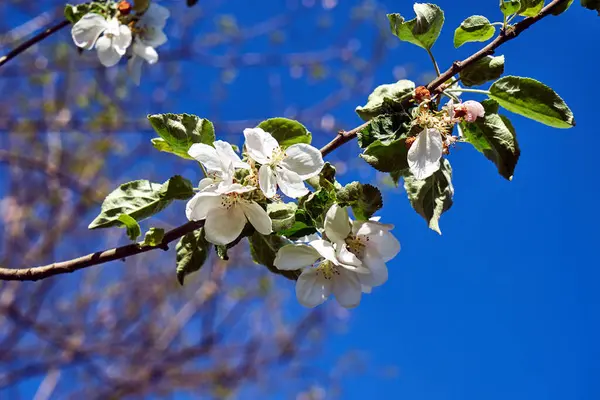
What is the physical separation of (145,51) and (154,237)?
1008 millimetres

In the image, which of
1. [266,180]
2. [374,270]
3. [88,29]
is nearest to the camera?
[266,180]

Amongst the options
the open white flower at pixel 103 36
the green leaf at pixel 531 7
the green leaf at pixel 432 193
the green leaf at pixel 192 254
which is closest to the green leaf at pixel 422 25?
the green leaf at pixel 531 7

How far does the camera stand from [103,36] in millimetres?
1793

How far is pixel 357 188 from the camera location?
1073 mm

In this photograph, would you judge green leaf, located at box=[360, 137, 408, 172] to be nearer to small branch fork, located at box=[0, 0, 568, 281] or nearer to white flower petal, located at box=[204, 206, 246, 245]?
small branch fork, located at box=[0, 0, 568, 281]

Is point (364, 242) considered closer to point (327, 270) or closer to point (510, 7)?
point (327, 270)

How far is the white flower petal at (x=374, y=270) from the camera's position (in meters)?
1.15

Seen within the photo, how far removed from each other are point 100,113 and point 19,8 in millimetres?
1048

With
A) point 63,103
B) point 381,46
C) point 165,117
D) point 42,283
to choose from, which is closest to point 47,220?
point 42,283

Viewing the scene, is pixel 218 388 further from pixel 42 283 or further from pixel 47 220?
pixel 47 220

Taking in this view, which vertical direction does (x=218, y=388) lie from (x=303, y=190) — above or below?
below

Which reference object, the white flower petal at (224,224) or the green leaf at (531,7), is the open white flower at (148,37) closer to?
the white flower petal at (224,224)

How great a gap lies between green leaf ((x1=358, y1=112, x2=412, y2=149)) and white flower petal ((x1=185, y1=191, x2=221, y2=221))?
1.01ft

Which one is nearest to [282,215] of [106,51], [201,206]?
[201,206]
